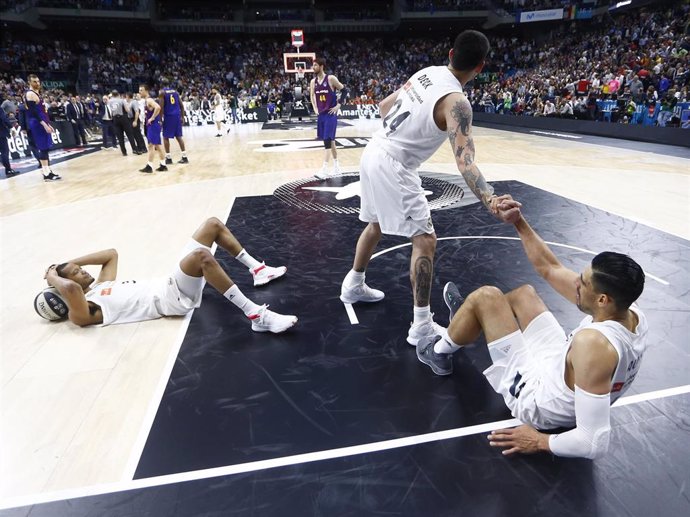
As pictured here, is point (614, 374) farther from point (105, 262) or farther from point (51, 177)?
point (51, 177)

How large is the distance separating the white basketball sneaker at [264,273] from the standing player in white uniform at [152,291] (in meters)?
0.45

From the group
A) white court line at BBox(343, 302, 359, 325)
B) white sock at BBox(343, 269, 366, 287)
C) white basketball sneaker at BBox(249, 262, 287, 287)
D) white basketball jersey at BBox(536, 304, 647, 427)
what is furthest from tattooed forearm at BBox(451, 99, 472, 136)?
white basketball sneaker at BBox(249, 262, 287, 287)

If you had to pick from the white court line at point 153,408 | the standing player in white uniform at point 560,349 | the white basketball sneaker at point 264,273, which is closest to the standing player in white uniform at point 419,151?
the standing player in white uniform at point 560,349

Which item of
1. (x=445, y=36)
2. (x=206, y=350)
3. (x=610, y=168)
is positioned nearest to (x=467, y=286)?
(x=206, y=350)

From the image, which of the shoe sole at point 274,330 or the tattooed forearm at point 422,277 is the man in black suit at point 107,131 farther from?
the tattooed forearm at point 422,277

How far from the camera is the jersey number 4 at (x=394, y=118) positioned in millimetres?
2559

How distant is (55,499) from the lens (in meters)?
1.81

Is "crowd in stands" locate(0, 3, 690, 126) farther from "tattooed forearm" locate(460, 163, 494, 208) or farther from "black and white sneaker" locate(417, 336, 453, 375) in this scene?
"black and white sneaker" locate(417, 336, 453, 375)

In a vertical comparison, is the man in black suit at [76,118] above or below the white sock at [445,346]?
above

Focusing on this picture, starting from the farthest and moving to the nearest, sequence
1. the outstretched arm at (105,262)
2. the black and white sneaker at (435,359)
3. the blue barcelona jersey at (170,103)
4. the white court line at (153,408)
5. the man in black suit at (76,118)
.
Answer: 1. the man in black suit at (76,118)
2. the blue barcelona jersey at (170,103)
3. the outstretched arm at (105,262)
4. the black and white sneaker at (435,359)
5. the white court line at (153,408)

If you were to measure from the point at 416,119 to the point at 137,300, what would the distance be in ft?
7.71

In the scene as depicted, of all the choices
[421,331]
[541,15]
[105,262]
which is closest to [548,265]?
[421,331]

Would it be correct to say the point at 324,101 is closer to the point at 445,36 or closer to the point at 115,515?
the point at 115,515

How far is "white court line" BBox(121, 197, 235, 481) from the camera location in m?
1.95
